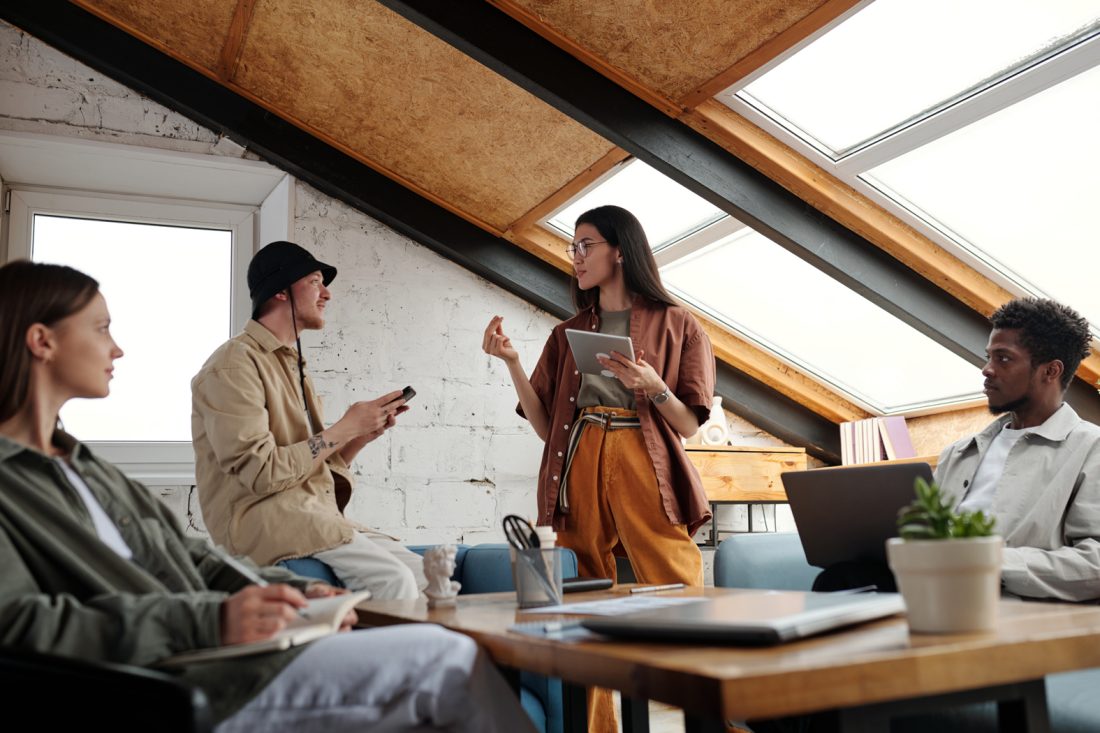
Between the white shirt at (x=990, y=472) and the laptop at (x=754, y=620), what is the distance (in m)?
1.04

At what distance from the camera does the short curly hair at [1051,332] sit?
2078 mm

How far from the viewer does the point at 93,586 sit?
45.1 inches

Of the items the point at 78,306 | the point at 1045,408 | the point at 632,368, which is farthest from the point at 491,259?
the point at 78,306

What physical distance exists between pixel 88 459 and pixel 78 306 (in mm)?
220

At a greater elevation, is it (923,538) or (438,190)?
(438,190)

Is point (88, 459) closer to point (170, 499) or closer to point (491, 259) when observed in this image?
Answer: point (170, 499)

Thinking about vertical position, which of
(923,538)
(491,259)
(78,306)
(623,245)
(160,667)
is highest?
(491,259)

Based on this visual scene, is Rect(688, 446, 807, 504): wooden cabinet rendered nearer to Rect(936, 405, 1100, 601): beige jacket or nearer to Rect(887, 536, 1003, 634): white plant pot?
Rect(936, 405, 1100, 601): beige jacket

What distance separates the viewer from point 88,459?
4.52 feet

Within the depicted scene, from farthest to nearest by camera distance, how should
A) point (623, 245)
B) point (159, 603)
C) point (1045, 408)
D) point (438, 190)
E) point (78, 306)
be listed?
point (438, 190), point (623, 245), point (1045, 408), point (78, 306), point (159, 603)

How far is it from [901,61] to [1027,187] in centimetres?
60

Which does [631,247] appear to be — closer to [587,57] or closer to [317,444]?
[587,57]

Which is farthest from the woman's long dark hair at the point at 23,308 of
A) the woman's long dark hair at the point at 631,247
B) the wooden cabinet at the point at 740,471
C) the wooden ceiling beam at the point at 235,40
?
the wooden cabinet at the point at 740,471

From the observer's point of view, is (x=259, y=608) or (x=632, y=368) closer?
(x=259, y=608)
